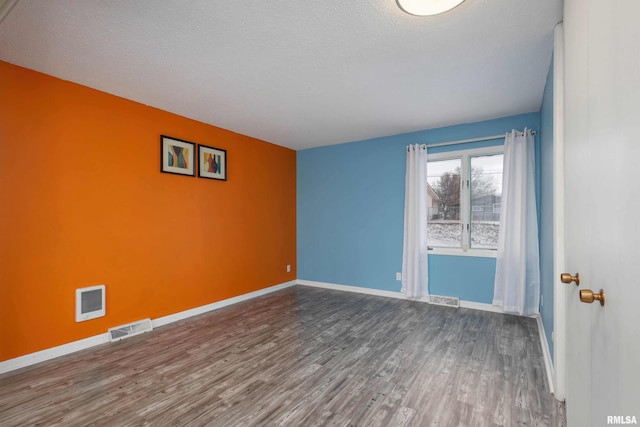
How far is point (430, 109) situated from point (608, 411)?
3238mm

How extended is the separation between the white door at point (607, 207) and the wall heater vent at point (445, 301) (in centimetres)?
284

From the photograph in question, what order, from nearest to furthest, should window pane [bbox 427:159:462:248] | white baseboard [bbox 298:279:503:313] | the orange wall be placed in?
the orange wall → white baseboard [bbox 298:279:503:313] → window pane [bbox 427:159:462:248]

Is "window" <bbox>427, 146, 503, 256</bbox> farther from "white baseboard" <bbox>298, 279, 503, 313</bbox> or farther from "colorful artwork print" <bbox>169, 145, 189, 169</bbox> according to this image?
"colorful artwork print" <bbox>169, 145, 189, 169</bbox>

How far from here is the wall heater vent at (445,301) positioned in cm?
401

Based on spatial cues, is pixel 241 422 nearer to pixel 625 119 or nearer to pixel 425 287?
pixel 625 119

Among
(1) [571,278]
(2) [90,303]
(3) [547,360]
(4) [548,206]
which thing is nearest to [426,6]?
(1) [571,278]

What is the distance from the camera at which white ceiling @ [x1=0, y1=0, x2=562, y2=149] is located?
1.84 metres

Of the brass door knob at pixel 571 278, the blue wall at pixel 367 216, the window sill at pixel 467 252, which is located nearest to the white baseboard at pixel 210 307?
the blue wall at pixel 367 216

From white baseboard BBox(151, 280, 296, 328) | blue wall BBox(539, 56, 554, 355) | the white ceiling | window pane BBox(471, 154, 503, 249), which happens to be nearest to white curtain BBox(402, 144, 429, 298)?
window pane BBox(471, 154, 503, 249)

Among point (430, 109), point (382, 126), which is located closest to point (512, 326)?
point (430, 109)

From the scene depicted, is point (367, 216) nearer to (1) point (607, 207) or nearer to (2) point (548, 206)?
(2) point (548, 206)

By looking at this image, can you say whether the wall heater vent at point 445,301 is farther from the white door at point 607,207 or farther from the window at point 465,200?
Answer: the white door at point 607,207

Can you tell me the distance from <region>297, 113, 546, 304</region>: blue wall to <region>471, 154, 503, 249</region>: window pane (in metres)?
0.23

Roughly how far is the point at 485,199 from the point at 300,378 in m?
3.22
